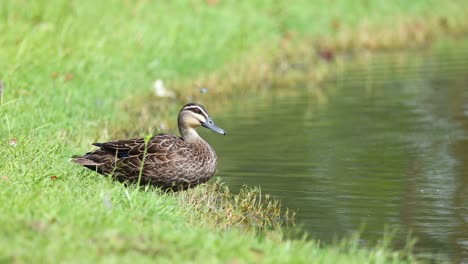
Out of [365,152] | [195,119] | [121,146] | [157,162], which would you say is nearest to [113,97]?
[365,152]

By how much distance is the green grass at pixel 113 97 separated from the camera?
643 cm

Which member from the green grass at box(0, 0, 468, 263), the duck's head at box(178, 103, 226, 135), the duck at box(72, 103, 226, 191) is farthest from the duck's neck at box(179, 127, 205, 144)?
the green grass at box(0, 0, 468, 263)

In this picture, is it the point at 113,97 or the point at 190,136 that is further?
the point at 113,97

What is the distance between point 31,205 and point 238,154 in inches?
214

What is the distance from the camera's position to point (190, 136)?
9641mm

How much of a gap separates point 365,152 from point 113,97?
3.89 metres

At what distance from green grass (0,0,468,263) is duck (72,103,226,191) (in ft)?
0.60

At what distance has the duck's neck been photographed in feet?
31.3

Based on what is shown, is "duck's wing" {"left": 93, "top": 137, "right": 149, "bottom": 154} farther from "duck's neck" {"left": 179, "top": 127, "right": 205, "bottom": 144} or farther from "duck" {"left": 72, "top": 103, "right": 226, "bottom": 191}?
"duck's neck" {"left": 179, "top": 127, "right": 205, "bottom": 144}

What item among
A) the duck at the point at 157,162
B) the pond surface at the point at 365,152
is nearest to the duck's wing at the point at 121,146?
the duck at the point at 157,162

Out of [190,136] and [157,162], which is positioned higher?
[190,136]

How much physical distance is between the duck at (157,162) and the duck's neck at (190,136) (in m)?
0.13

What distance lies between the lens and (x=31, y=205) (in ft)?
23.3

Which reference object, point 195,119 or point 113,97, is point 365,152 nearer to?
point 195,119
